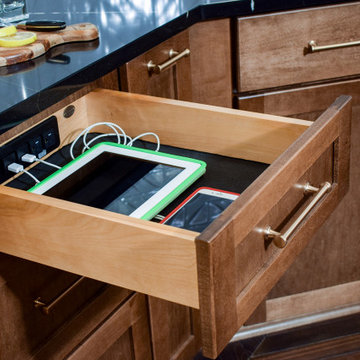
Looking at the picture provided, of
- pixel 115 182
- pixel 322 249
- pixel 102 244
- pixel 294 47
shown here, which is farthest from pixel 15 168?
pixel 322 249

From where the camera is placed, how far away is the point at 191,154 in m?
1.20

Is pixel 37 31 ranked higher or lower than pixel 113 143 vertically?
higher

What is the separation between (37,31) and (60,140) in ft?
0.64

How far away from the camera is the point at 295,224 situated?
0.99 meters

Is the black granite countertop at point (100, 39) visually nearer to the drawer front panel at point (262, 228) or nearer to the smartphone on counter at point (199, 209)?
the smartphone on counter at point (199, 209)

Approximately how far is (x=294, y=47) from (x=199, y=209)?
632 mm

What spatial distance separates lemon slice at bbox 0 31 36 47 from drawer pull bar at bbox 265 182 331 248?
51 cm

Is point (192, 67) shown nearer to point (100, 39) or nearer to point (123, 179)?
point (100, 39)

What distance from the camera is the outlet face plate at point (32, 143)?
1110mm

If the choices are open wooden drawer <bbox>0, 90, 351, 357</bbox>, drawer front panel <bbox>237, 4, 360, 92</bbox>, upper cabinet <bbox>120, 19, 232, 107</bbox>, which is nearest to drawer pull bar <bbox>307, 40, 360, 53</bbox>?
drawer front panel <bbox>237, 4, 360, 92</bbox>

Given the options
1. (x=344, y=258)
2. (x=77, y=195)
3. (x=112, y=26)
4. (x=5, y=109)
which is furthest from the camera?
(x=344, y=258)

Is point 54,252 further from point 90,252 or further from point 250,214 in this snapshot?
point 250,214

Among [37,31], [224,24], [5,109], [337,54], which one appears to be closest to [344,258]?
[337,54]

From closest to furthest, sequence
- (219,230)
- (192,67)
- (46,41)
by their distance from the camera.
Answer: (219,230) → (46,41) → (192,67)
